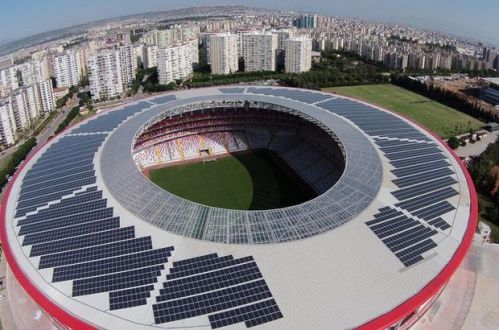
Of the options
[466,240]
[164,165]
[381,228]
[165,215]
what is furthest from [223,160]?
[466,240]

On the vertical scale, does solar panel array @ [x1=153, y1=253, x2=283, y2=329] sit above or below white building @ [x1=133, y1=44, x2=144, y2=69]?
below

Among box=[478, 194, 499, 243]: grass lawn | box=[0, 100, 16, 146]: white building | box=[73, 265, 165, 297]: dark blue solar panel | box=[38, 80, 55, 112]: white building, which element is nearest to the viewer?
box=[73, 265, 165, 297]: dark blue solar panel

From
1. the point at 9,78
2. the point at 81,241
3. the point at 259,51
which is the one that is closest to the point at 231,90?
the point at 81,241

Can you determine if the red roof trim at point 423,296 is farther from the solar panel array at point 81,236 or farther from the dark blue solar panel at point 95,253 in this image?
the dark blue solar panel at point 95,253

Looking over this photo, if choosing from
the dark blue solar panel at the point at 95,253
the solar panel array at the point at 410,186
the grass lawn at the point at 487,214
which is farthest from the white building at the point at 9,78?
the grass lawn at the point at 487,214

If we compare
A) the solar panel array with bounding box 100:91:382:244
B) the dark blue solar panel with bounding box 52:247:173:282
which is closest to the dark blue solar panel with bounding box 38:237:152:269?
the dark blue solar panel with bounding box 52:247:173:282

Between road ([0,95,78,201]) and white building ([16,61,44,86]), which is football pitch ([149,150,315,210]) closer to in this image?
road ([0,95,78,201])

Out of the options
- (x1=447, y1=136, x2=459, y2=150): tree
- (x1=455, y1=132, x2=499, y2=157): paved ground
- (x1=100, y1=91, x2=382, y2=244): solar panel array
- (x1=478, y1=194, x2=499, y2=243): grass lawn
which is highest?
(x1=100, y1=91, x2=382, y2=244): solar panel array
